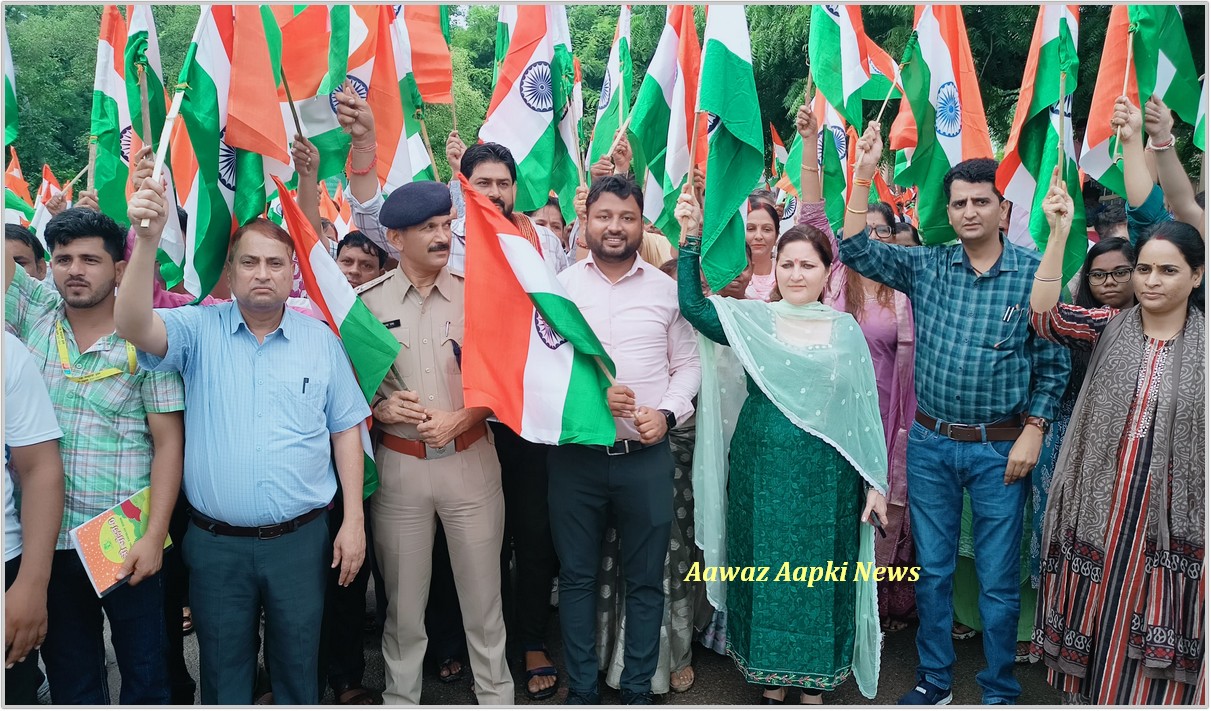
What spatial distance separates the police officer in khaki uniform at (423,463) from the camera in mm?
3197

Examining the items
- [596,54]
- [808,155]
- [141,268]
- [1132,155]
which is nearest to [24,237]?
[141,268]

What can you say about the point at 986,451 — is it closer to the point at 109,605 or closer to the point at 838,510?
the point at 838,510

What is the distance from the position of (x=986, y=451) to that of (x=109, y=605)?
3.23 meters

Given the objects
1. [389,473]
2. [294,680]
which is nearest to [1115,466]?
[389,473]

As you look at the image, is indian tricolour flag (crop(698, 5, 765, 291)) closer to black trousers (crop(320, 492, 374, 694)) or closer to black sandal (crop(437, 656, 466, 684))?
black trousers (crop(320, 492, 374, 694))

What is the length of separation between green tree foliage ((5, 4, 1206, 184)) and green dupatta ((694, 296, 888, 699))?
337 cm

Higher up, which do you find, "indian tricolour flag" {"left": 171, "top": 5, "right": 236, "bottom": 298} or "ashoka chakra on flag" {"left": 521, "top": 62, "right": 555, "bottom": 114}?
"ashoka chakra on flag" {"left": 521, "top": 62, "right": 555, "bottom": 114}

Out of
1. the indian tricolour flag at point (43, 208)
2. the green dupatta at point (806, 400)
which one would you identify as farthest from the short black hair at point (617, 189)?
the indian tricolour flag at point (43, 208)

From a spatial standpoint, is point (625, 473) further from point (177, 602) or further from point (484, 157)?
point (177, 602)

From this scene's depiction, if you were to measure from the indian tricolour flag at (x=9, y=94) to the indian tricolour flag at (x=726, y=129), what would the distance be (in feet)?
8.86

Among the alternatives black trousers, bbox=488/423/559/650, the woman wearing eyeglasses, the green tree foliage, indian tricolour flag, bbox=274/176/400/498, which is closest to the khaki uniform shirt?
indian tricolour flag, bbox=274/176/400/498

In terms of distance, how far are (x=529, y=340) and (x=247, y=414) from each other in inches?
41.0

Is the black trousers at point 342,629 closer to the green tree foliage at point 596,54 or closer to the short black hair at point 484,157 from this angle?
the short black hair at point 484,157

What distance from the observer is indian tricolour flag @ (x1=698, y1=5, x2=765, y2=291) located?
3.34 m
